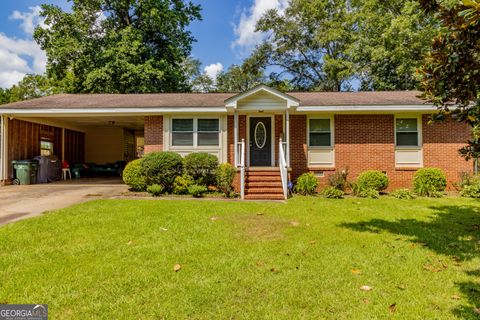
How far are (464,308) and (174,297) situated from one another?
2959mm

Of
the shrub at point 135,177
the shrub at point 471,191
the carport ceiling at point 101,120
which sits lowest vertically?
the shrub at point 471,191

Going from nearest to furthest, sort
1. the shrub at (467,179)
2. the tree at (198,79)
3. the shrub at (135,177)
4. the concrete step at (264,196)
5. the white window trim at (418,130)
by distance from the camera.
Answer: the concrete step at (264,196) → the shrub at (135,177) → the shrub at (467,179) → the white window trim at (418,130) → the tree at (198,79)

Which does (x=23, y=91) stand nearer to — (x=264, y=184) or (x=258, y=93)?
(x=258, y=93)

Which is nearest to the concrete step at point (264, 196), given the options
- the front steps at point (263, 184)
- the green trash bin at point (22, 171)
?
the front steps at point (263, 184)

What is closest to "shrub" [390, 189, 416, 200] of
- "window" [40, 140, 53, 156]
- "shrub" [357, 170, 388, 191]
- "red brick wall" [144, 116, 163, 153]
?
"shrub" [357, 170, 388, 191]

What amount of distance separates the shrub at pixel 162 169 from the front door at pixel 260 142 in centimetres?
344

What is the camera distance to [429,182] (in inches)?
412

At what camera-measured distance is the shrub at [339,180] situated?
35.9 ft

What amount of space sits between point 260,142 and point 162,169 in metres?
4.37

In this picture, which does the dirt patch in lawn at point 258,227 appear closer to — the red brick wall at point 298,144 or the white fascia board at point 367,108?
the red brick wall at point 298,144

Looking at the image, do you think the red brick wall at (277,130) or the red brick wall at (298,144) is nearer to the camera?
the red brick wall at (298,144)

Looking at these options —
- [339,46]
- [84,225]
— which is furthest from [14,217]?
[339,46]

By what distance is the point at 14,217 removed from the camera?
6.55 meters

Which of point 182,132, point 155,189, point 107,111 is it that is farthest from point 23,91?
point 155,189
